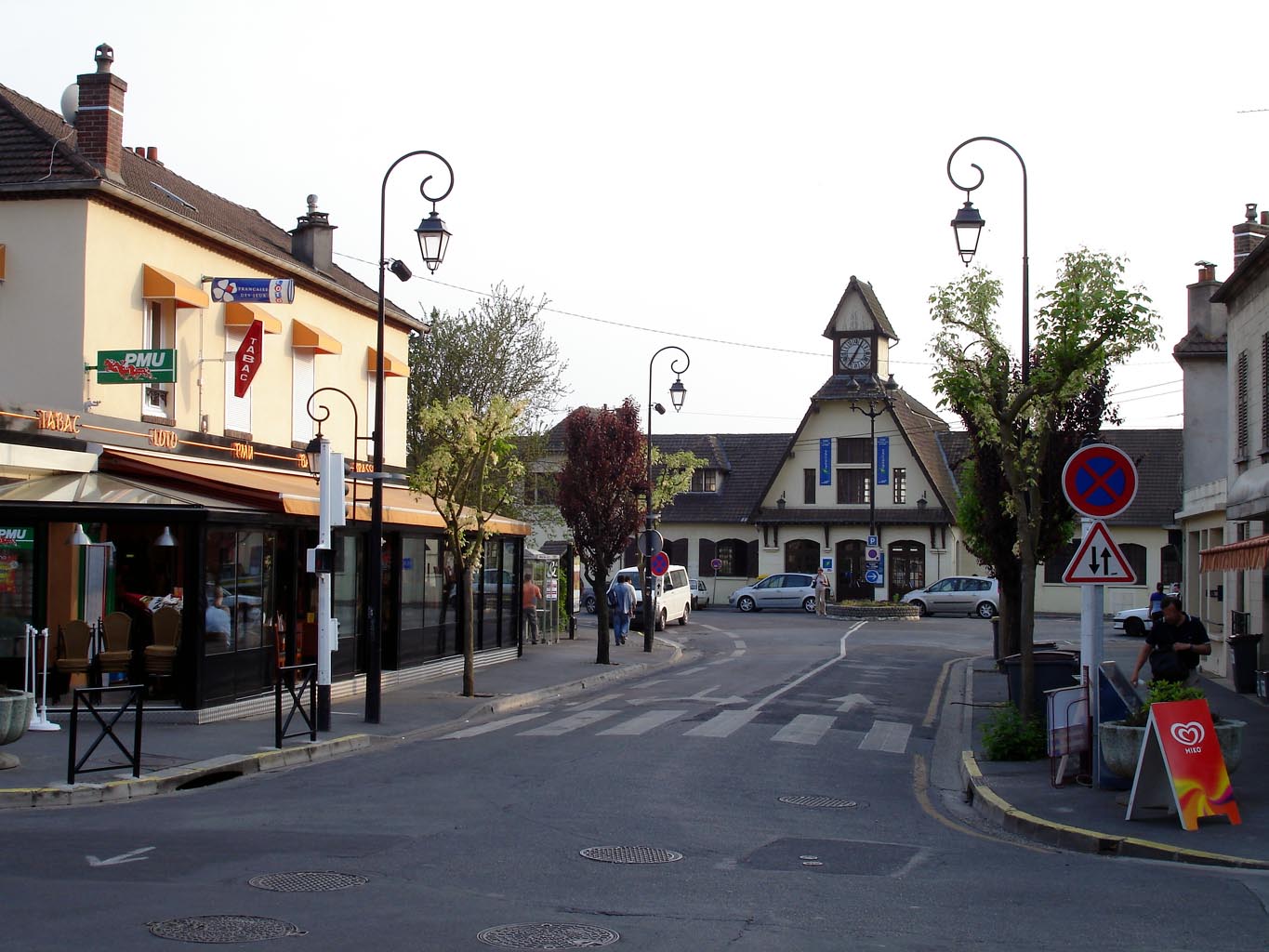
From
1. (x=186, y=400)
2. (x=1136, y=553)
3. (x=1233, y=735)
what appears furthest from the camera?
(x=1136, y=553)

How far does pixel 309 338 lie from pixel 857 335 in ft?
129

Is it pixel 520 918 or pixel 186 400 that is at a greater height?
pixel 186 400

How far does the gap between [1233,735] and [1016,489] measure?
3.83 m

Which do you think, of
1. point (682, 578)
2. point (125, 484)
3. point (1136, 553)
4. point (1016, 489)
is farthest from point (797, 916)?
point (1136, 553)

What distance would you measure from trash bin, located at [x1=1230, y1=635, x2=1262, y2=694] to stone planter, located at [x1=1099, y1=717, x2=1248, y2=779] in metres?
11.3

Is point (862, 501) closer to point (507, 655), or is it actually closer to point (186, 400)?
point (507, 655)

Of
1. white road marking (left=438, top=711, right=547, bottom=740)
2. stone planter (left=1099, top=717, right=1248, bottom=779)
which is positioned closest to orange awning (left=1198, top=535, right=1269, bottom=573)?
stone planter (left=1099, top=717, right=1248, bottom=779)

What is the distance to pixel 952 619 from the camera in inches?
1890

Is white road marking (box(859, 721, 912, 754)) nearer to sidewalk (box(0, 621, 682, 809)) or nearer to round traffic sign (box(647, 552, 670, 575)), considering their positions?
sidewalk (box(0, 621, 682, 809))

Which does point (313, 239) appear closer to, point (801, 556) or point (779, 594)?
point (779, 594)

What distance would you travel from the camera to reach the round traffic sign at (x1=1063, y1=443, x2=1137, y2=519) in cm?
1169

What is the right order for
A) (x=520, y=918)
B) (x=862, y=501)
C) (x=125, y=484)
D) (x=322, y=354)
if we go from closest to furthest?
(x=520, y=918) → (x=125, y=484) → (x=322, y=354) → (x=862, y=501)

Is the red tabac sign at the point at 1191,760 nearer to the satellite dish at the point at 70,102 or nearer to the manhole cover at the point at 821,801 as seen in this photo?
the manhole cover at the point at 821,801

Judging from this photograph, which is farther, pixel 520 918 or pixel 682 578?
pixel 682 578
